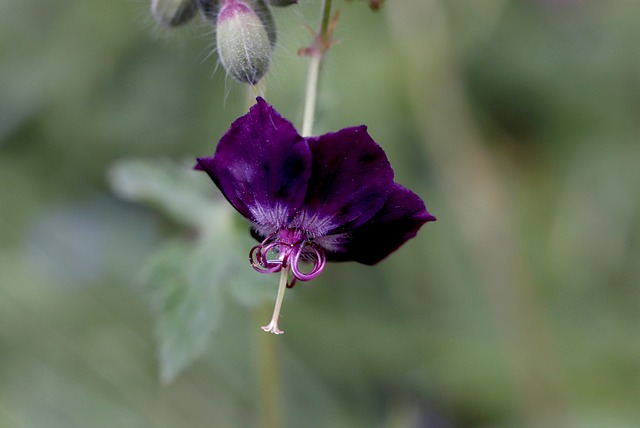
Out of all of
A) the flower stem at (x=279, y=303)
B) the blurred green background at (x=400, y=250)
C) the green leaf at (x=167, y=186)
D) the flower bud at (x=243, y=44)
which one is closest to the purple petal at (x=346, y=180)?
the flower stem at (x=279, y=303)

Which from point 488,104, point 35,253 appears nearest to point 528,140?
point 488,104

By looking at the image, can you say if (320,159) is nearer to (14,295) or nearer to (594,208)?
(14,295)

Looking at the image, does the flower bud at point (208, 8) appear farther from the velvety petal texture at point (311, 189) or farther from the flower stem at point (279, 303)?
the flower stem at point (279, 303)

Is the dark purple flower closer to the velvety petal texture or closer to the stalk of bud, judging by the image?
the velvety petal texture

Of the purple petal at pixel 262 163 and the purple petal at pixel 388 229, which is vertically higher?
the purple petal at pixel 388 229

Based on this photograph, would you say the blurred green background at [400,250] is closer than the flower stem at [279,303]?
No

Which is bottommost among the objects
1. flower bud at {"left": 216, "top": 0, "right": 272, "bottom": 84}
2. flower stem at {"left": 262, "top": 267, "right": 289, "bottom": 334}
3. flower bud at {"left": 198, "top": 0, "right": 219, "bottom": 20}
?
flower stem at {"left": 262, "top": 267, "right": 289, "bottom": 334}

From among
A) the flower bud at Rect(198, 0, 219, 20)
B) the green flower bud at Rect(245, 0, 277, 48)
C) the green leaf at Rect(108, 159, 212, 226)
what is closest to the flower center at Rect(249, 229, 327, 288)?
the green flower bud at Rect(245, 0, 277, 48)

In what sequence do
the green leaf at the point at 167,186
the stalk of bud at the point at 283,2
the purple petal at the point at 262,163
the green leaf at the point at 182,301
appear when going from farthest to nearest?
the green leaf at the point at 167,186
the green leaf at the point at 182,301
the stalk of bud at the point at 283,2
the purple petal at the point at 262,163
